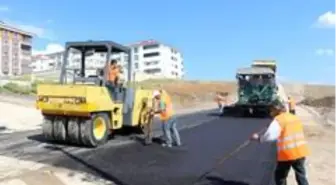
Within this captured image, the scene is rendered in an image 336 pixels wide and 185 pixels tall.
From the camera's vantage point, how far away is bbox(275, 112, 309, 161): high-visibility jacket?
6367 mm

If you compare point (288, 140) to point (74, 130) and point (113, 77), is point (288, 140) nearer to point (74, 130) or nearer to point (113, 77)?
point (74, 130)

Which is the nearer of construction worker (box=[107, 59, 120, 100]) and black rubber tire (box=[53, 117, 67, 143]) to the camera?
black rubber tire (box=[53, 117, 67, 143])

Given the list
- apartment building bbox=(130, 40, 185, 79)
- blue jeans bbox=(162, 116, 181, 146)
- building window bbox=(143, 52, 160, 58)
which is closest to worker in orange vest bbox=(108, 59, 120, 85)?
blue jeans bbox=(162, 116, 181, 146)

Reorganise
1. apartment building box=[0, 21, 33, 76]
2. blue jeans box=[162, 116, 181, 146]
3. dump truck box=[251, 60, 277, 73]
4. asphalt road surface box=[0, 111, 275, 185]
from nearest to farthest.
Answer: asphalt road surface box=[0, 111, 275, 185] → blue jeans box=[162, 116, 181, 146] → dump truck box=[251, 60, 277, 73] → apartment building box=[0, 21, 33, 76]

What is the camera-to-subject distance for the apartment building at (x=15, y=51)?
8294 cm

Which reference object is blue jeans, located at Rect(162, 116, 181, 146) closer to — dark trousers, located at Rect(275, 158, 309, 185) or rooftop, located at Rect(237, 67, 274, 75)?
dark trousers, located at Rect(275, 158, 309, 185)

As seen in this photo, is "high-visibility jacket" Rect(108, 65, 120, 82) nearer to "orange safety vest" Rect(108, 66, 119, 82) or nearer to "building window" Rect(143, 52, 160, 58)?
"orange safety vest" Rect(108, 66, 119, 82)

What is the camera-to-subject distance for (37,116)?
766 inches

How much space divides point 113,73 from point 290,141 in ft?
19.4

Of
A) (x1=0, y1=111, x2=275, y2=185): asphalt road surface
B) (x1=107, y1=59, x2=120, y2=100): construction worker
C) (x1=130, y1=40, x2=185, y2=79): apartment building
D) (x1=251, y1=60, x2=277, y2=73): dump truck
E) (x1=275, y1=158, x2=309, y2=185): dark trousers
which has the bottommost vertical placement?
(x1=0, y1=111, x2=275, y2=185): asphalt road surface

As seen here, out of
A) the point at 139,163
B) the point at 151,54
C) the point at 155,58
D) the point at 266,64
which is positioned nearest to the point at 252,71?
the point at 266,64

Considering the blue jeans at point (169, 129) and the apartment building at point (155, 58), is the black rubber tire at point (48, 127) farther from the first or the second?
the apartment building at point (155, 58)

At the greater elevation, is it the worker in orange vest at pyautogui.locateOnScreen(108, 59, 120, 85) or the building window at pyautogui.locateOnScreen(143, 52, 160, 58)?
the building window at pyautogui.locateOnScreen(143, 52, 160, 58)

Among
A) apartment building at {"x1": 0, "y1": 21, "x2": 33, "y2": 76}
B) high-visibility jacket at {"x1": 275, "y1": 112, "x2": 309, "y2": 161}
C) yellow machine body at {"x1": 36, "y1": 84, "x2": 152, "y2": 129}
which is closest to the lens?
high-visibility jacket at {"x1": 275, "y1": 112, "x2": 309, "y2": 161}
